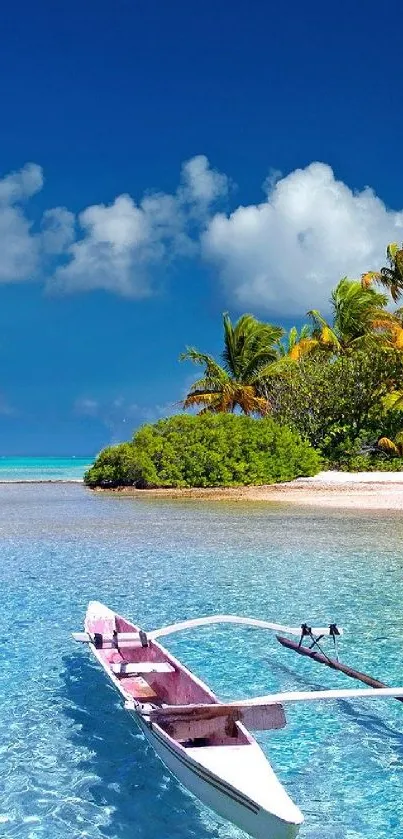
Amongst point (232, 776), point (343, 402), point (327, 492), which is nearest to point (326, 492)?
point (327, 492)

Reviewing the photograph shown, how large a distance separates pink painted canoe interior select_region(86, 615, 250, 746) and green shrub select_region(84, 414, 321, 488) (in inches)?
968

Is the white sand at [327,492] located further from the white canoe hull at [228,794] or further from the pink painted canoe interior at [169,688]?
the white canoe hull at [228,794]

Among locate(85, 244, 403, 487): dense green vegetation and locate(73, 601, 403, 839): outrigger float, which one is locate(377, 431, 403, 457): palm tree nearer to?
locate(85, 244, 403, 487): dense green vegetation

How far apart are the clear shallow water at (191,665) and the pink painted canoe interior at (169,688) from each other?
0.33 meters

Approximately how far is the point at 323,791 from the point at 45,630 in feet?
16.2

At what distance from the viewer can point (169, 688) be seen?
6.17 m

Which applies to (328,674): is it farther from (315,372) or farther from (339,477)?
(315,372)

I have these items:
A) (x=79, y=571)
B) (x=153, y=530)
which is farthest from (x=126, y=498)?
(x=79, y=571)

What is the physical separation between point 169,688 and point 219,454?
25824 mm

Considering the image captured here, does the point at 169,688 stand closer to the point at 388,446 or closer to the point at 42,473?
the point at 388,446

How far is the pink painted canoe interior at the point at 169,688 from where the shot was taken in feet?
15.7

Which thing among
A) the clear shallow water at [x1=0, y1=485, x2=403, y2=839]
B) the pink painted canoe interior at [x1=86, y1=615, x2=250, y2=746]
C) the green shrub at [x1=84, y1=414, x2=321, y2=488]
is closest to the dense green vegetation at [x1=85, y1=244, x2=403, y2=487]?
the green shrub at [x1=84, y1=414, x2=321, y2=488]

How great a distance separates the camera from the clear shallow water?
4.98 metres

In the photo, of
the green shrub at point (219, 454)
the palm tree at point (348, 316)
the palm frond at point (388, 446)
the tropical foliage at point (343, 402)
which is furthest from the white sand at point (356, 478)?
the palm tree at point (348, 316)
